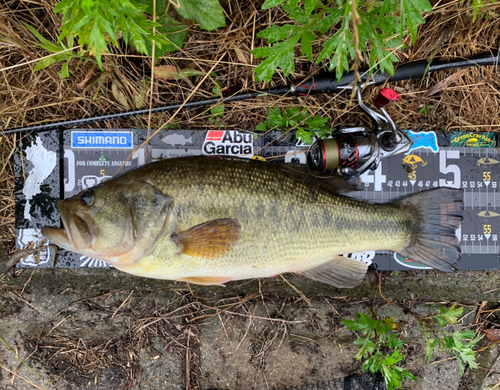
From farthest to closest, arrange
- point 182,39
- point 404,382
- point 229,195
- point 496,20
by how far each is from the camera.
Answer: point 404,382, point 496,20, point 182,39, point 229,195

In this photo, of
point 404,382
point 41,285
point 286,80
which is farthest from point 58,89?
point 404,382

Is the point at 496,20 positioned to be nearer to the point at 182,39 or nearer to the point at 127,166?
the point at 182,39

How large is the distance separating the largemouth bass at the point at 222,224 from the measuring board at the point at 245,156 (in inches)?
17.1

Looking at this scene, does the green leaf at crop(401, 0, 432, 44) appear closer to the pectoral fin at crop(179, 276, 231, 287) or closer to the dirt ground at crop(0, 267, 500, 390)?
the pectoral fin at crop(179, 276, 231, 287)

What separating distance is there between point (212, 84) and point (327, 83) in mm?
964

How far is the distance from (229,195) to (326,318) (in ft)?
5.15

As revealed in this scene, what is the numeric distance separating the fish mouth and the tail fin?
2286mm

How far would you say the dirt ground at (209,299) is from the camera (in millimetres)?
2826

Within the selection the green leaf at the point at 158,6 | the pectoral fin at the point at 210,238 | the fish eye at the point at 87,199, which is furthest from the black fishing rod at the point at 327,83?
the pectoral fin at the point at 210,238

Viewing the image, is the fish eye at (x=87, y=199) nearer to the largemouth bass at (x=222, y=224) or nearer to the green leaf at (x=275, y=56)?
the largemouth bass at (x=222, y=224)

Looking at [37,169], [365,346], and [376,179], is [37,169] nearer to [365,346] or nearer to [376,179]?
[376,179]

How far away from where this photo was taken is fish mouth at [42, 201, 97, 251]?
2.08 m

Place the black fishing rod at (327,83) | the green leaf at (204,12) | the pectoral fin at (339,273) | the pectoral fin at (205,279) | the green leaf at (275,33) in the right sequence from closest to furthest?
the green leaf at (275,33) → the pectoral fin at (205,279) → the green leaf at (204,12) → the pectoral fin at (339,273) → the black fishing rod at (327,83)

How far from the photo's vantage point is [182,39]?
8.62ft
